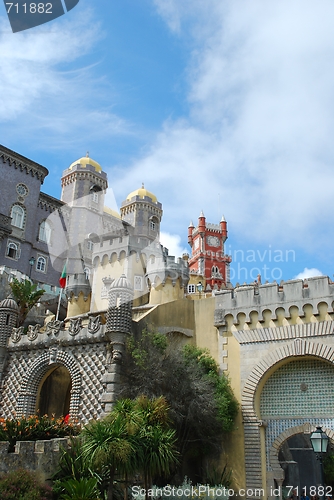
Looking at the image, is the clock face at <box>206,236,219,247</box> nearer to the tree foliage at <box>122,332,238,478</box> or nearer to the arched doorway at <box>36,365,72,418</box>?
the arched doorway at <box>36,365,72,418</box>

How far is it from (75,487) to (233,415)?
24.1 feet

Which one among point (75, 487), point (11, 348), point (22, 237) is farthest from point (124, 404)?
point (22, 237)

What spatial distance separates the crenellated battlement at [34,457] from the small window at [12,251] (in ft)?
84.0

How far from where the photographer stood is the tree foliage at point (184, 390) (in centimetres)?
1795

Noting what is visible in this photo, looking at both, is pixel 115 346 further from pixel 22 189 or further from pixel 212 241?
pixel 212 241

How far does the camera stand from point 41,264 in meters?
42.0

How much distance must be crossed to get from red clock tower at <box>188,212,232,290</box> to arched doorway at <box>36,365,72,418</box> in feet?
149

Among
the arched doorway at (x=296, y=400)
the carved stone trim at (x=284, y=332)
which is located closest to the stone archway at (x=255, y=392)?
the carved stone trim at (x=284, y=332)

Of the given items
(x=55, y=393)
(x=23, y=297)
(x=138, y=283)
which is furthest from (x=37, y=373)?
(x=138, y=283)

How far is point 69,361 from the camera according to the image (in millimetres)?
19922

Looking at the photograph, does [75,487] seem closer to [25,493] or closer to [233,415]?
[25,493]

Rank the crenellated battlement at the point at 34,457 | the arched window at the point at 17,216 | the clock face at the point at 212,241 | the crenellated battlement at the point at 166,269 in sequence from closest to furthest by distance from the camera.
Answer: the crenellated battlement at the point at 34,457 → the crenellated battlement at the point at 166,269 → the arched window at the point at 17,216 → the clock face at the point at 212,241

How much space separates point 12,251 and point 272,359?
26.3 meters

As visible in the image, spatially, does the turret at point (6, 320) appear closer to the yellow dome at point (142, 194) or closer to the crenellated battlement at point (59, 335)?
the crenellated battlement at point (59, 335)
